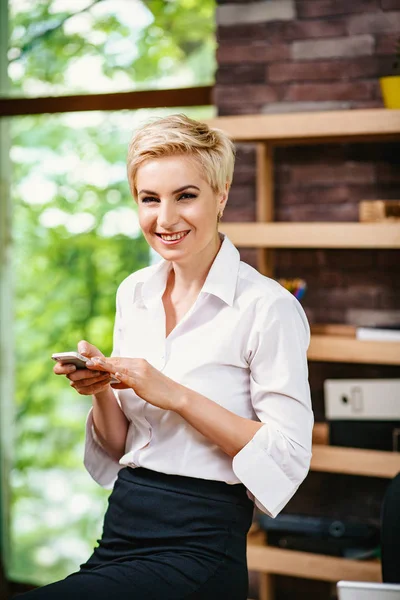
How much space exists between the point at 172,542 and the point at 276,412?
30 centimetres

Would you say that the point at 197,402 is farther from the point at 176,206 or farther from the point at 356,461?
the point at 356,461

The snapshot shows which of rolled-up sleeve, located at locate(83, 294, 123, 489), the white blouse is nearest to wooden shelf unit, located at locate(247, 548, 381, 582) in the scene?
rolled-up sleeve, located at locate(83, 294, 123, 489)

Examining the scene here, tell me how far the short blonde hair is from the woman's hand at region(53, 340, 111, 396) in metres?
0.34

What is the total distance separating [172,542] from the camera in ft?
4.75

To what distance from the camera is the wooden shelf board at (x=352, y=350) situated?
237 centimetres

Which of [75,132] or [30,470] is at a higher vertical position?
[75,132]

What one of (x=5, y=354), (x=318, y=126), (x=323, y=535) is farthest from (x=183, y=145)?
(x=5, y=354)

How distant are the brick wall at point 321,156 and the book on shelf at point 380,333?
209mm

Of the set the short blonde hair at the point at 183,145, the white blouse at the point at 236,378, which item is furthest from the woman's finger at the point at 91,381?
the short blonde hair at the point at 183,145

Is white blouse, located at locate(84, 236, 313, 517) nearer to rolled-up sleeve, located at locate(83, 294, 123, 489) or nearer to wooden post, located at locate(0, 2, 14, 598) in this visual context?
rolled-up sleeve, located at locate(83, 294, 123, 489)

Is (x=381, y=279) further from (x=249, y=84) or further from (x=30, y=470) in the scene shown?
(x=30, y=470)

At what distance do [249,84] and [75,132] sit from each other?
2.64 ft

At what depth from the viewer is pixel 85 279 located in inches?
127

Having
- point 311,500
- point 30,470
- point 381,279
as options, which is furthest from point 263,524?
point 30,470
